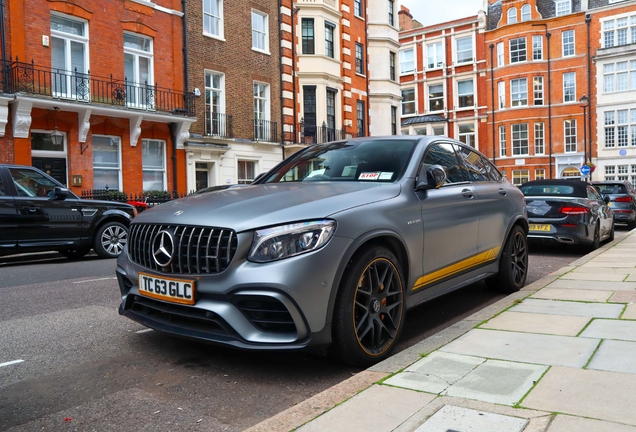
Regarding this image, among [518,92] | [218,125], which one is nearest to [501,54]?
[518,92]

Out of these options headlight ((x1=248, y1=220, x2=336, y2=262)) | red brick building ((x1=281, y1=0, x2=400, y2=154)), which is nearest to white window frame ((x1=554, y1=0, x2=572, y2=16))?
red brick building ((x1=281, y1=0, x2=400, y2=154))

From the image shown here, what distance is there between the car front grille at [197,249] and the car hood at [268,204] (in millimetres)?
51

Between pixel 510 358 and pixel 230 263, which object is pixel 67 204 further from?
pixel 510 358

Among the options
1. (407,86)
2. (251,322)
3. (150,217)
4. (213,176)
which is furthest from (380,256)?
(407,86)

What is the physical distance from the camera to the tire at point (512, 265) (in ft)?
19.7

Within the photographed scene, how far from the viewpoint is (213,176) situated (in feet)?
69.3

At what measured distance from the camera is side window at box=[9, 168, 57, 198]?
32.4 feet

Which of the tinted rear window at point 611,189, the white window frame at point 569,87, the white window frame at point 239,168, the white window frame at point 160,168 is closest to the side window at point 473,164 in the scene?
the tinted rear window at point 611,189

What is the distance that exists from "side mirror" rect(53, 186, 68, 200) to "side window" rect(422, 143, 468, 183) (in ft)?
25.6

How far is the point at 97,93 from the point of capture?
16.9 meters

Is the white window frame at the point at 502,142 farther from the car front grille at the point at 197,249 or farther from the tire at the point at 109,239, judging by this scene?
the car front grille at the point at 197,249

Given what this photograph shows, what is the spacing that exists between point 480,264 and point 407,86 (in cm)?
4899

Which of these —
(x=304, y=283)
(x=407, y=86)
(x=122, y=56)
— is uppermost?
(x=407, y=86)

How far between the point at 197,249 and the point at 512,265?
4.03 meters
